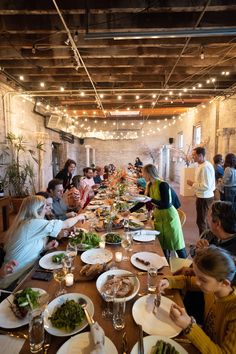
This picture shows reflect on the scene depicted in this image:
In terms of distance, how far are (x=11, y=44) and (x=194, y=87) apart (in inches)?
176

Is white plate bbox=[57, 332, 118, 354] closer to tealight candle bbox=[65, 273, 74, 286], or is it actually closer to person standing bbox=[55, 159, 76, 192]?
tealight candle bbox=[65, 273, 74, 286]

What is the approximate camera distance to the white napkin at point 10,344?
3.12 feet

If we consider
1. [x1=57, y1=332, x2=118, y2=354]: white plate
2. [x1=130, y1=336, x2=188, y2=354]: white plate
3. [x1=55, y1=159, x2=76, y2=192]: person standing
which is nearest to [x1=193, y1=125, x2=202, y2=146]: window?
[x1=55, y1=159, x2=76, y2=192]: person standing

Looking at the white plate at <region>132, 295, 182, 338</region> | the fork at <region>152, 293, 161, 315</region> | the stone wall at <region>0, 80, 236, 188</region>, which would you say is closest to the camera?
the white plate at <region>132, 295, 182, 338</region>

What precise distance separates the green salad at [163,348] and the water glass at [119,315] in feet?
0.59

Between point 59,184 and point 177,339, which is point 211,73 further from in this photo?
point 177,339

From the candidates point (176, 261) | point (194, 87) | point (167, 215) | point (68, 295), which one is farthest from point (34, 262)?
point (194, 87)

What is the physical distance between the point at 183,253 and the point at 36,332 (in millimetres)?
2235

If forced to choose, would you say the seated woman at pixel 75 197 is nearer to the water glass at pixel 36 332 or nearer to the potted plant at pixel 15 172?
the potted plant at pixel 15 172

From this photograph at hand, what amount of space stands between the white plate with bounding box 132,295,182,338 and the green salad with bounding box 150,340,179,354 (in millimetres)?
77

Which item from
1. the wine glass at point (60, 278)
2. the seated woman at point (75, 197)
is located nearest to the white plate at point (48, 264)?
the wine glass at point (60, 278)

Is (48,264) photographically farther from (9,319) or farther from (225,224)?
(225,224)

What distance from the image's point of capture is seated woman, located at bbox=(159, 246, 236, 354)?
0.94m

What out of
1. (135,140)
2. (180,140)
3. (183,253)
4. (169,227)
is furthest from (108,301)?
(135,140)
